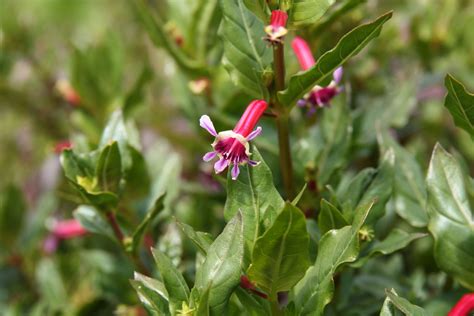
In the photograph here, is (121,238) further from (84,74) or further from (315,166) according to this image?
(84,74)

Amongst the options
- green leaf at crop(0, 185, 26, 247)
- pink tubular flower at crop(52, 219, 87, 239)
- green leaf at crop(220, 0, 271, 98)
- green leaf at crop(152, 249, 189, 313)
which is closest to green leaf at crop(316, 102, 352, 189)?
green leaf at crop(220, 0, 271, 98)

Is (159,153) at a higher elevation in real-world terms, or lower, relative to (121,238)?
lower

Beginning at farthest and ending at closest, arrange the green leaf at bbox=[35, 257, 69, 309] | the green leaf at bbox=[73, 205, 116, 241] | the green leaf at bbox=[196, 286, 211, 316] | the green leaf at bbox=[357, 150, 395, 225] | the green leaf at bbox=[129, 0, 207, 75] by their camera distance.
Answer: the green leaf at bbox=[35, 257, 69, 309], the green leaf at bbox=[129, 0, 207, 75], the green leaf at bbox=[73, 205, 116, 241], the green leaf at bbox=[357, 150, 395, 225], the green leaf at bbox=[196, 286, 211, 316]

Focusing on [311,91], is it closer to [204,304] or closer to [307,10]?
[307,10]

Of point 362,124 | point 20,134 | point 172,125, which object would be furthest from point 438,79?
point 20,134

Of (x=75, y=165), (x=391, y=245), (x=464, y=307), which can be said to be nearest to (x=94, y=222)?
(x=75, y=165)

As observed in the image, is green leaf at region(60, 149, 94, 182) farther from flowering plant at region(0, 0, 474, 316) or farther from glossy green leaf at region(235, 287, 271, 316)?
glossy green leaf at region(235, 287, 271, 316)
